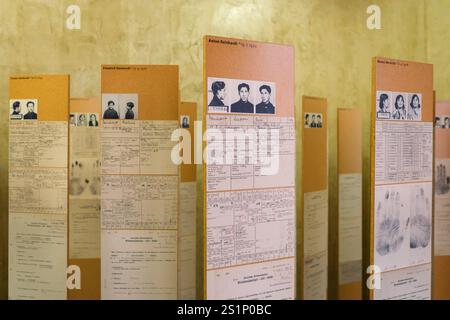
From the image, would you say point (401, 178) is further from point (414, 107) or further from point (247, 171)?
point (247, 171)

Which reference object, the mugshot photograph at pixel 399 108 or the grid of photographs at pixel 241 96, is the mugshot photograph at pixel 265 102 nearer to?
the grid of photographs at pixel 241 96

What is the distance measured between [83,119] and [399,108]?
2892 millimetres

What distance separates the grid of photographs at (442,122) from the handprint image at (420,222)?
958mm

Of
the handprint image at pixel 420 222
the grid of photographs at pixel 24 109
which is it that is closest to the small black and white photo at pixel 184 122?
the grid of photographs at pixel 24 109

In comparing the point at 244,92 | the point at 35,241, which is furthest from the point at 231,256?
the point at 35,241

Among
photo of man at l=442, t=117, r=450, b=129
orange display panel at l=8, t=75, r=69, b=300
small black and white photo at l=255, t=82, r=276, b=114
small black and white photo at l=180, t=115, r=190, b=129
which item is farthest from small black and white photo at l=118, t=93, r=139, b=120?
photo of man at l=442, t=117, r=450, b=129

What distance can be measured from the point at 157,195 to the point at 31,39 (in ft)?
8.55

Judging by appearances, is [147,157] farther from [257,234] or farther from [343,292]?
[343,292]

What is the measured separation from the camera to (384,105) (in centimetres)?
350

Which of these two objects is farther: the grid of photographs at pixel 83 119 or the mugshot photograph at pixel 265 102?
the grid of photographs at pixel 83 119

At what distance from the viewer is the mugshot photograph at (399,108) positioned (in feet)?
11.7

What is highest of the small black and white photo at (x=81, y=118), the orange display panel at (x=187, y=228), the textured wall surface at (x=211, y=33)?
the textured wall surface at (x=211, y=33)

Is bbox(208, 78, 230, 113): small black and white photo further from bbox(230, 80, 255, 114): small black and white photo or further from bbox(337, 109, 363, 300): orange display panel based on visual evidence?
bbox(337, 109, 363, 300): orange display panel

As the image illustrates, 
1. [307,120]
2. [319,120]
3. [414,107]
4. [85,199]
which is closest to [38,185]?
[85,199]
